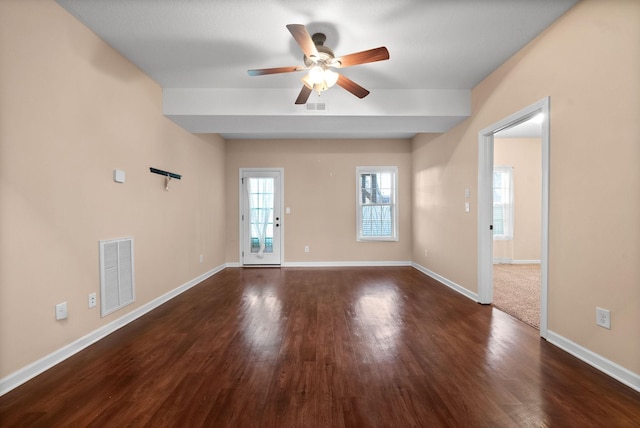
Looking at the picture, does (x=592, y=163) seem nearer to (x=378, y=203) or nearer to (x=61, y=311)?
(x=378, y=203)

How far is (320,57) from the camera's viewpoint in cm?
233

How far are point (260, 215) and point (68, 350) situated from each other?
12.4ft

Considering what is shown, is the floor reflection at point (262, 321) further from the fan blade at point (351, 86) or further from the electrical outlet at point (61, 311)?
the fan blade at point (351, 86)

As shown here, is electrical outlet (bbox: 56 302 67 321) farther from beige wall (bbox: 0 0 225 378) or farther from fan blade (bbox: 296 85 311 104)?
fan blade (bbox: 296 85 311 104)

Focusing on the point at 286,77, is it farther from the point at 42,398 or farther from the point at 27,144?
the point at 42,398

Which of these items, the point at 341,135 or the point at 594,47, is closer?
the point at 594,47

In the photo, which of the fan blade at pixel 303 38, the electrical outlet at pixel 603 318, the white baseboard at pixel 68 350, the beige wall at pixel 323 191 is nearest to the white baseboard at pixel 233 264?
the beige wall at pixel 323 191

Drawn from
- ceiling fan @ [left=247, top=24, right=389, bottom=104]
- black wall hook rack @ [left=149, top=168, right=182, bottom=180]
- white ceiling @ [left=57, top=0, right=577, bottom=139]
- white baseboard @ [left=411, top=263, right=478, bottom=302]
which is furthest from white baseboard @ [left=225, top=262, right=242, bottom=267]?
ceiling fan @ [left=247, top=24, right=389, bottom=104]

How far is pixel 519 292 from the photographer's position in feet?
12.3

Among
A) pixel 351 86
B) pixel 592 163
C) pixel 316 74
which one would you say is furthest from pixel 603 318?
pixel 316 74

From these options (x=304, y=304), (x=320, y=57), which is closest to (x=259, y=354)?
(x=304, y=304)

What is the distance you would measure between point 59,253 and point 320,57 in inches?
99.9

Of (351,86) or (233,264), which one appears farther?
(233,264)

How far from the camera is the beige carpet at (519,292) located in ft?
9.71
